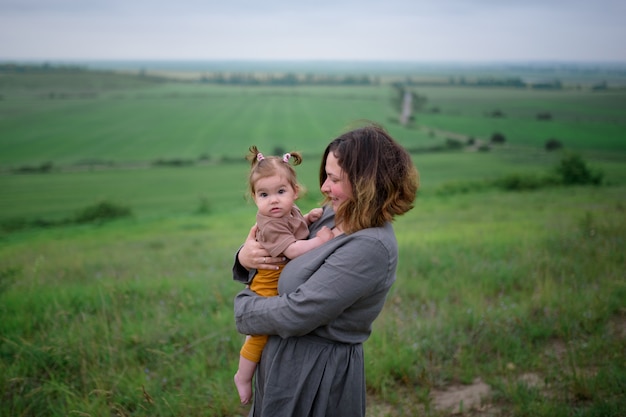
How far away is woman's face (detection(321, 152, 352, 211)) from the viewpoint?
1.90m

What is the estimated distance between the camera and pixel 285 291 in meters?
1.93

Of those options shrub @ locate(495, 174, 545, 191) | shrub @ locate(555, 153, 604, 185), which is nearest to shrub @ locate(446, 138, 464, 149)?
shrub @ locate(555, 153, 604, 185)

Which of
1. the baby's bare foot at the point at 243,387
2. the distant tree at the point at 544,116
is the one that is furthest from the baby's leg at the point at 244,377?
the distant tree at the point at 544,116

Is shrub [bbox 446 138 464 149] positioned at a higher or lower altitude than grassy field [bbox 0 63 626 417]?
lower

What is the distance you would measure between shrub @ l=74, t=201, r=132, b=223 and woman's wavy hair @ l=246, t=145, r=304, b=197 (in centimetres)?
2817

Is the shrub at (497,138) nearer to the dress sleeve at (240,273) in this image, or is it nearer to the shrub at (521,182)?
the shrub at (521,182)

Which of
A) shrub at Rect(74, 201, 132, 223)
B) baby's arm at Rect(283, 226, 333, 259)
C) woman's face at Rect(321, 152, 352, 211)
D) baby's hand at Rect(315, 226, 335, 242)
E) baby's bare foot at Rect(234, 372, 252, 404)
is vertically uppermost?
woman's face at Rect(321, 152, 352, 211)

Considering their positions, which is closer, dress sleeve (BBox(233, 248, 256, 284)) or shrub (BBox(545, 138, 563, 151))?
dress sleeve (BBox(233, 248, 256, 284))

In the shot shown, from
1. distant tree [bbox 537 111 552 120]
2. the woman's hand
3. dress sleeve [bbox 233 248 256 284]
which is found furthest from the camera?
distant tree [bbox 537 111 552 120]

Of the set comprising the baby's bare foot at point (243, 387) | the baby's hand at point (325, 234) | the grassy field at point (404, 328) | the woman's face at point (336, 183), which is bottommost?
the grassy field at point (404, 328)

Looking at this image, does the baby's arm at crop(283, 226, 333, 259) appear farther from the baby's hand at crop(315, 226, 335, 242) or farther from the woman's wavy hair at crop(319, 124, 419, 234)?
the woman's wavy hair at crop(319, 124, 419, 234)

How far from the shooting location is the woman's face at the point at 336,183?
1897 mm

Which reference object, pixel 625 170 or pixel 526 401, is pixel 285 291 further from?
pixel 625 170

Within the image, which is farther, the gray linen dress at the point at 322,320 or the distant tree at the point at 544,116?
the distant tree at the point at 544,116
